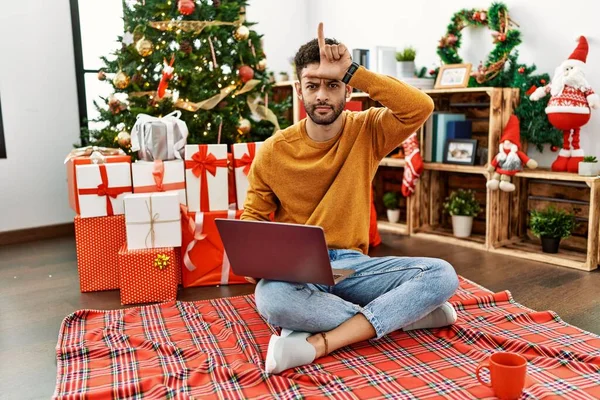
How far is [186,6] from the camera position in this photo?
2.82m

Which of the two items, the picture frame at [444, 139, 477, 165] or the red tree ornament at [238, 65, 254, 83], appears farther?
the picture frame at [444, 139, 477, 165]

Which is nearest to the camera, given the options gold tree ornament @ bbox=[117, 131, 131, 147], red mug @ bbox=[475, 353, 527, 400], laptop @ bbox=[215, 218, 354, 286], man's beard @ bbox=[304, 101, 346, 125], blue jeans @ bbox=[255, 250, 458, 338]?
red mug @ bbox=[475, 353, 527, 400]

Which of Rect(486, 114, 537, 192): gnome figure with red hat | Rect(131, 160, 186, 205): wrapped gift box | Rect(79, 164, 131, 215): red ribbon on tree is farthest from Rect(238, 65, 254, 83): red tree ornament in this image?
Rect(486, 114, 537, 192): gnome figure with red hat

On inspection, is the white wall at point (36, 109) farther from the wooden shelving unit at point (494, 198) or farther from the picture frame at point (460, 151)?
the picture frame at point (460, 151)

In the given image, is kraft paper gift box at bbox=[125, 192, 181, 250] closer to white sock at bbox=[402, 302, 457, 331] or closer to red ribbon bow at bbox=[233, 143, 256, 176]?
red ribbon bow at bbox=[233, 143, 256, 176]

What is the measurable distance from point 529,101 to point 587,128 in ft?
1.06

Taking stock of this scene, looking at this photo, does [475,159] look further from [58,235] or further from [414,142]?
[58,235]

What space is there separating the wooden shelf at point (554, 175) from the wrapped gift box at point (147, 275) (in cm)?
183

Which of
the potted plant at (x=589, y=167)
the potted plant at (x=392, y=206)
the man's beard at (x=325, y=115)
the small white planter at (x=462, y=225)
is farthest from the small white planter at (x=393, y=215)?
the man's beard at (x=325, y=115)

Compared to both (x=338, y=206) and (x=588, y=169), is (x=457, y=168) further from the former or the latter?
(x=338, y=206)

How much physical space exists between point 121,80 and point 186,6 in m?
0.49

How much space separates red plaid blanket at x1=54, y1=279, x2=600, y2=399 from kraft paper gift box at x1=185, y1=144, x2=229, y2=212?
587mm

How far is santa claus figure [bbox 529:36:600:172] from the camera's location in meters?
2.76

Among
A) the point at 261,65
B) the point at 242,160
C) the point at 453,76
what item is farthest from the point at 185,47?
the point at 453,76
